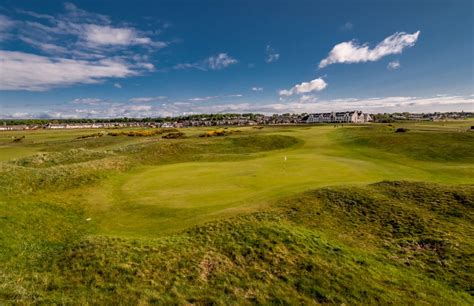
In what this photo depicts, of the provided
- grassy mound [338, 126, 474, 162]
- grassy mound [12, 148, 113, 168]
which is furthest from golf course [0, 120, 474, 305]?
grassy mound [338, 126, 474, 162]

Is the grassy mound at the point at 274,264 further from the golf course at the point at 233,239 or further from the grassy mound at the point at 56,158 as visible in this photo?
the grassy mound at the point at 56,158

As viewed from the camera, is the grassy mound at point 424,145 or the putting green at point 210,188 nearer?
the putting green at point 210,188

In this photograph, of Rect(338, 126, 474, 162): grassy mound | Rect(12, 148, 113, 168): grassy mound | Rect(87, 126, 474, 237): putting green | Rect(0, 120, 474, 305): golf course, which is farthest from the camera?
Rect(338, 126, 474, 162): grassy mound

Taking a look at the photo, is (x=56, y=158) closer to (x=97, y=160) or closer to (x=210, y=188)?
(x=97, y=160)

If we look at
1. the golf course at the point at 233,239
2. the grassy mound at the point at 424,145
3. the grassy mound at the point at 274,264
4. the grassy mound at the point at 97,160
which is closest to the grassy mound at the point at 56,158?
the grassy mound at the point at 97,160

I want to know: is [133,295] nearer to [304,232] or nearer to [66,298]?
[66,298]

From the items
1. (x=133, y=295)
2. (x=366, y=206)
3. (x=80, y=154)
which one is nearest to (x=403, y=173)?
(x=366, y=206)

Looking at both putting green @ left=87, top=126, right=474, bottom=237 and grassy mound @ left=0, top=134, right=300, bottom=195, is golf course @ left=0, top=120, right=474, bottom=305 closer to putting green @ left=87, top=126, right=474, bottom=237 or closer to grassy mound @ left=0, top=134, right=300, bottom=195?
putting green @ left=87, top=126, right=474, bottom=237

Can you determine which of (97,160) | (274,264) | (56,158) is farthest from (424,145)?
(56,158)
